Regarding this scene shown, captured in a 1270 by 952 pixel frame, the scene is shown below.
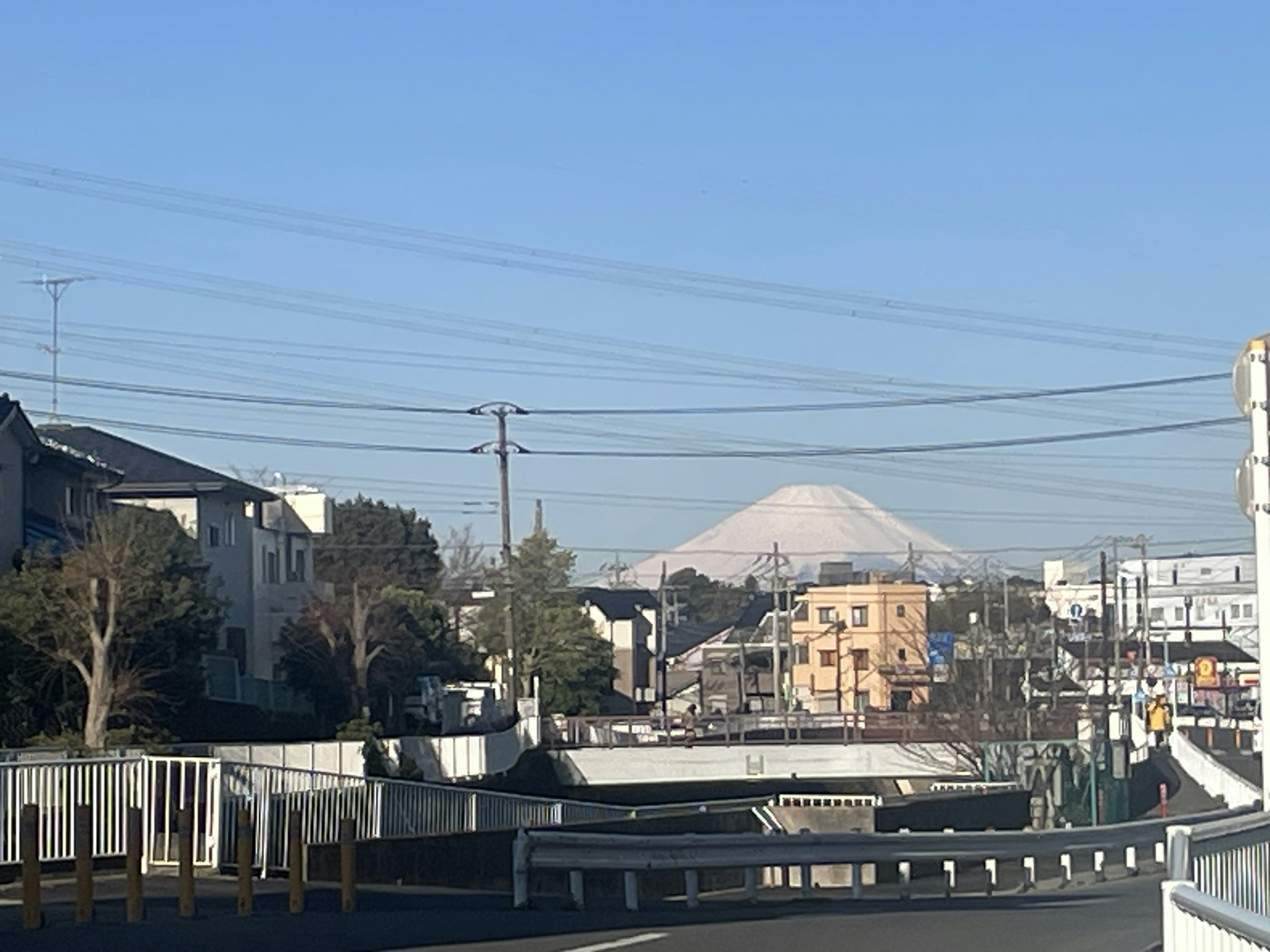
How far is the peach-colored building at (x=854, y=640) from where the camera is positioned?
103188 mm

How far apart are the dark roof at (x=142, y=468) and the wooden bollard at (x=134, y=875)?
40.2m

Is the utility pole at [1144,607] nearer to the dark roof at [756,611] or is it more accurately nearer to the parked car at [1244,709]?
the parked car at [1244,709]

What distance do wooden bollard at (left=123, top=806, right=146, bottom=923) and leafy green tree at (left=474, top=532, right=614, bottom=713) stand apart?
63.0 meters

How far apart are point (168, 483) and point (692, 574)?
135699 mm

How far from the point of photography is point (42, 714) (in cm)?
4159

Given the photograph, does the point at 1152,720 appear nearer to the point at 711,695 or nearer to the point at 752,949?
the point at 752,949

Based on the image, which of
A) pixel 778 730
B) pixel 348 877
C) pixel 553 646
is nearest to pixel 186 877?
pixel 348 877

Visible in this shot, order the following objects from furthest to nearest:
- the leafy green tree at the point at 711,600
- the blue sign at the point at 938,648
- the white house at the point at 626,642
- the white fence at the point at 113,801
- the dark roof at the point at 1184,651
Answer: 1. the leafy green tree at the point at 711,600
2. the white house at the point at 626,642
3. the dark roof at the point at 1184,651
4. the blue sign at the point at 938,648
5. the white fence at the point at 113,801

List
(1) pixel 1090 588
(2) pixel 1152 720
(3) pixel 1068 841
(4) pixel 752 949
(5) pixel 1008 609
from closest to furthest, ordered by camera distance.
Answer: (4) pixel 752 949 → (3) pixel 1068 841 → (2) pixel 1152 720 → (5) pixel 1008 609 → (1) pixel 1090 588

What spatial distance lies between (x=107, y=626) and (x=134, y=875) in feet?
90.5

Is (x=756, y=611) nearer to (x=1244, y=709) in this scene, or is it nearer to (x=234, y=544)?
(x=1244, y=709)

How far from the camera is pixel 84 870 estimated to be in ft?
45.9

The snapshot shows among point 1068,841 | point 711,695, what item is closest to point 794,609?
point 711,695

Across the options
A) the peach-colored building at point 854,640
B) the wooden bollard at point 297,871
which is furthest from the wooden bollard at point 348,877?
the peach-colored building at point 854,640
